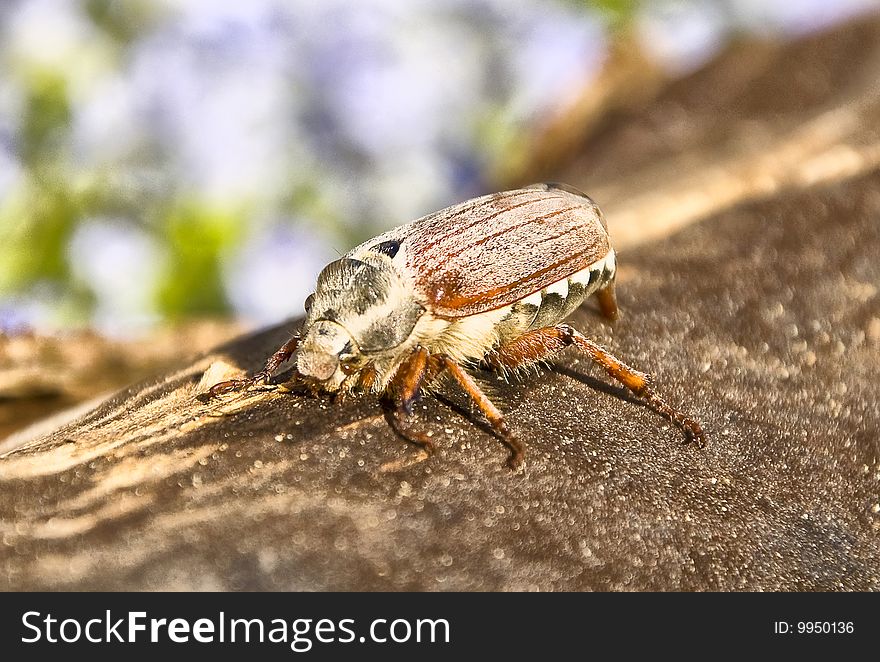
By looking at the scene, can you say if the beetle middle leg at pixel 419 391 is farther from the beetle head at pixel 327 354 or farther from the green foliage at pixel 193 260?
the green foliage at pixel 193 260

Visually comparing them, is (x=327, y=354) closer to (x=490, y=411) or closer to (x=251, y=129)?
(x=490, y=411)

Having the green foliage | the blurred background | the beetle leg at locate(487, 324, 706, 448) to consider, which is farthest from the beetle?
the green foliage

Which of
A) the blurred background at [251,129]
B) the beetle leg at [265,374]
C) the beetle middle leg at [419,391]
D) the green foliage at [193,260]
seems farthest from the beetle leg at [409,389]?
the green foliage at [193,260]
